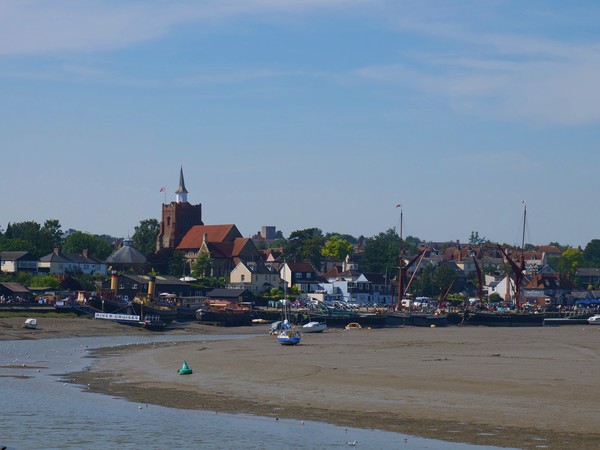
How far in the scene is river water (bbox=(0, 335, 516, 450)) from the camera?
29.7 metres

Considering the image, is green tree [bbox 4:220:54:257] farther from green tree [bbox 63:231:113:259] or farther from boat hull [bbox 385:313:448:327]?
boat hull [bbox 385:313:448:327]

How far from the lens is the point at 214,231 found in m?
184

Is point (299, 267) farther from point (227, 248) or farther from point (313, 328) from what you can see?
point (313, 328)

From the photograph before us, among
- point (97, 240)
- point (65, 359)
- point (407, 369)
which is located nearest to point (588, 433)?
point (407, 369)

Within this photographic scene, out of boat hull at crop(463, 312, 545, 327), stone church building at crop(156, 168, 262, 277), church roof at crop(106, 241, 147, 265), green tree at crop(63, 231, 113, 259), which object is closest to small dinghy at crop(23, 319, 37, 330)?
boat hull at crop(463, 312, 545, 327)

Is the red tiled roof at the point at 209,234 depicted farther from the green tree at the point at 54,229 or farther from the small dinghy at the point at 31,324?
the small dinghy at the point at 31,324

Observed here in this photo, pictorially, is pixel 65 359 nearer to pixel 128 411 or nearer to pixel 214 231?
pixel 128 411

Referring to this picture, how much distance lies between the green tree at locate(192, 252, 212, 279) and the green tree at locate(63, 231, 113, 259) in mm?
18565

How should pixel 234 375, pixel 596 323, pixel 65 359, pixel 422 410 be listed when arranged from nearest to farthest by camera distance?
pixel 422 410, pixel 234 375, pixel 65 359, pixel 596 323

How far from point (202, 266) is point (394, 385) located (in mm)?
124133

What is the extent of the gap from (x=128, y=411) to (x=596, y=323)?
106 metres

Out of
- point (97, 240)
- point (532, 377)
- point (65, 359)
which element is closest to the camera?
point (532, 377)

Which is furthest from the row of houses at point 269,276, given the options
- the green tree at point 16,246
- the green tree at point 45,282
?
the green tree at point 45,282

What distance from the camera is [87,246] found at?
570ft
